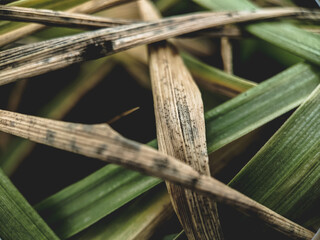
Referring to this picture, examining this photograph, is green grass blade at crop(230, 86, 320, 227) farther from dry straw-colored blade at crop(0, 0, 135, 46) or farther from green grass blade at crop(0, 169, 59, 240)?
dry straw-colored blade at crop(0, 0, 135, 46)

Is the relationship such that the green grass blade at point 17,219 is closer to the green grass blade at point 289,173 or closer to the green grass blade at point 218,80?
the green grass blade at point 289,173

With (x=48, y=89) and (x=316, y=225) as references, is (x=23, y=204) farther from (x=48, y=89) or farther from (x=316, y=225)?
(x=316, y=225)

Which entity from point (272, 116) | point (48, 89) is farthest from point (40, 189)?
point (272, 116)

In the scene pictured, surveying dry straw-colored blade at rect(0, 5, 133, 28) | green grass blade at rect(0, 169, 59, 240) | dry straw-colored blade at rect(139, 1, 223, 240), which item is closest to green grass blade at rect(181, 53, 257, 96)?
dry straw-colored blade at rect(139, 1, 223, 240)

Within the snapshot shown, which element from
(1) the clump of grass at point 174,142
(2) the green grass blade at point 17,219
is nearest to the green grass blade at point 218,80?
(1) the clump of grass at point 174,142

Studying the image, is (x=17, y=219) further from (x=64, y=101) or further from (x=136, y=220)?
(x=64, y=101)
